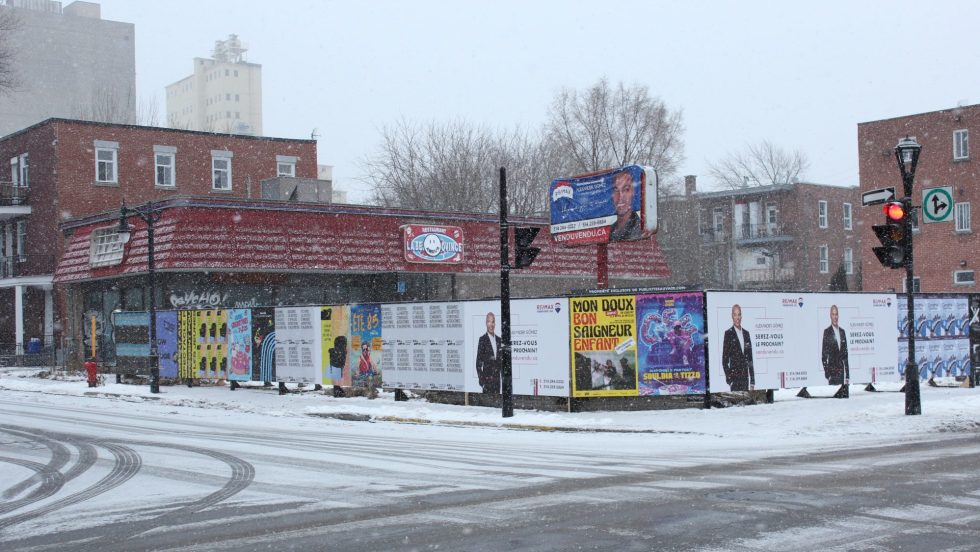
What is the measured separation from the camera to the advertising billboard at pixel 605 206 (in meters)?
22.9

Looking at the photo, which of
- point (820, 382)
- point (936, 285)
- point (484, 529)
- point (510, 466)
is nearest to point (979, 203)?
point (936, 285)

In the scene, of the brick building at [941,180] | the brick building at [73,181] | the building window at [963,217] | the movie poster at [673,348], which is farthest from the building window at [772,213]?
the movie poster at [673,348]

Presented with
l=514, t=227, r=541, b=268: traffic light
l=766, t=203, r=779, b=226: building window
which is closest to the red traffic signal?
l=514, t=227, r=541, b=268: traffic light

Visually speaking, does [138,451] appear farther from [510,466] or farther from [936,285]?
[936,285]

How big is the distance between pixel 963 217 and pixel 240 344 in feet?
117

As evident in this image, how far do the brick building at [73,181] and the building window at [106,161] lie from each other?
4 centimetres

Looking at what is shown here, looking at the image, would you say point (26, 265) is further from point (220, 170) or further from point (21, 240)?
point (220, 170)

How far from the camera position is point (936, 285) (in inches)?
1874

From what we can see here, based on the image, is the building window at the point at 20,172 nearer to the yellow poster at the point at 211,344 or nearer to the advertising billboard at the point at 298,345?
the yellow poster at the point at 211,344

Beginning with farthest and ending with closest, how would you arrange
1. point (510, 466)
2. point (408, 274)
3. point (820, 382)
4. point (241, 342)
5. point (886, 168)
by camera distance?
point (886, 168), point (408, 274), point (241, 342), point (820, 382), point (510, 466)

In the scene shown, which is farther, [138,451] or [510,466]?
[138,451]

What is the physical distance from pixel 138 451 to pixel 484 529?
8307 mm

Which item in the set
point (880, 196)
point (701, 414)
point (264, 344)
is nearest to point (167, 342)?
point (264, 344)

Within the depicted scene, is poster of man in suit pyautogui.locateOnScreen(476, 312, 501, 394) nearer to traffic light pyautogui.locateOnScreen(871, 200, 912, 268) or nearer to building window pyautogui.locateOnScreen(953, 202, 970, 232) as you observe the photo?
traffic light pyautogui.locateOnScreen(871, 200, 912, 268)
